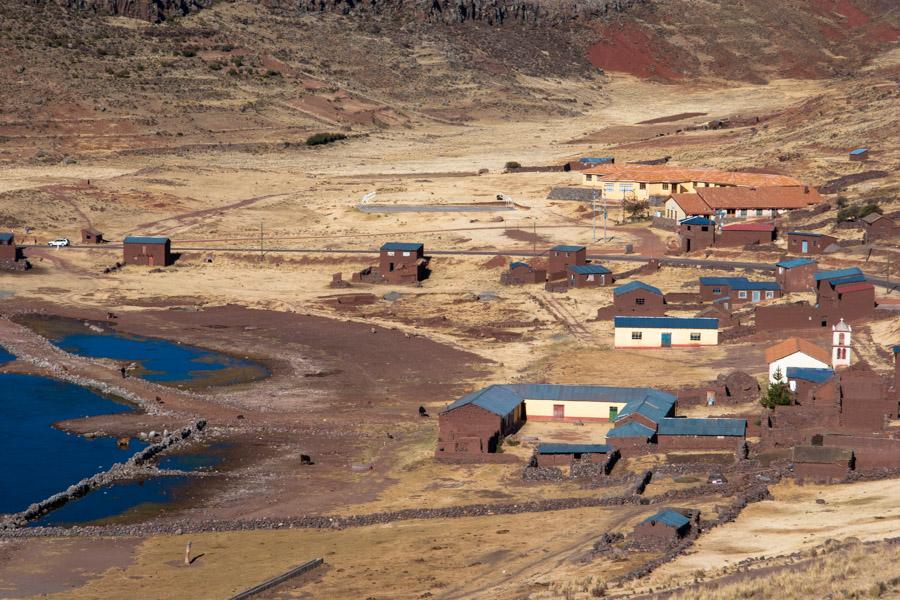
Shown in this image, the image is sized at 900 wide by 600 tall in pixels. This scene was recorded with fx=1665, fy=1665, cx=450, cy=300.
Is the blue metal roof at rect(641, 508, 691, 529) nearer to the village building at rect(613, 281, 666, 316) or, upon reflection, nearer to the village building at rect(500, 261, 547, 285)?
the village building at rect(613, 281, 666, 316)

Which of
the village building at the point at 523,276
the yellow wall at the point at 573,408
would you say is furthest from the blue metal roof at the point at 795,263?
the yellow wall at the point at 573,408

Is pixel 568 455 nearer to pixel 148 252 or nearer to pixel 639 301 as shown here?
pixel 639 301

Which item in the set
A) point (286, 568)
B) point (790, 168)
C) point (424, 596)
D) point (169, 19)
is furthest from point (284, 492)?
point (169, 19)

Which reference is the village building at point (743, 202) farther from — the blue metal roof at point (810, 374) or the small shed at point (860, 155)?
the blue metal roof at point (810, 374)

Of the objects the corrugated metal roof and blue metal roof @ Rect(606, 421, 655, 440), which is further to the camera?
the corrugated metal roof

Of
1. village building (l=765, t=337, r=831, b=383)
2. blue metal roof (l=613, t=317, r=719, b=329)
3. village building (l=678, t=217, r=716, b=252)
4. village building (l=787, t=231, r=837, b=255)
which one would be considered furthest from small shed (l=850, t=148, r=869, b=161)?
village building (l=765, t=337, r=831, b=383)

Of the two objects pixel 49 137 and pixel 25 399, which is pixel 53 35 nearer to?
pixel 49 137

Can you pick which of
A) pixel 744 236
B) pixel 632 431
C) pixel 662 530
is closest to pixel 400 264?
pixel 744 236
